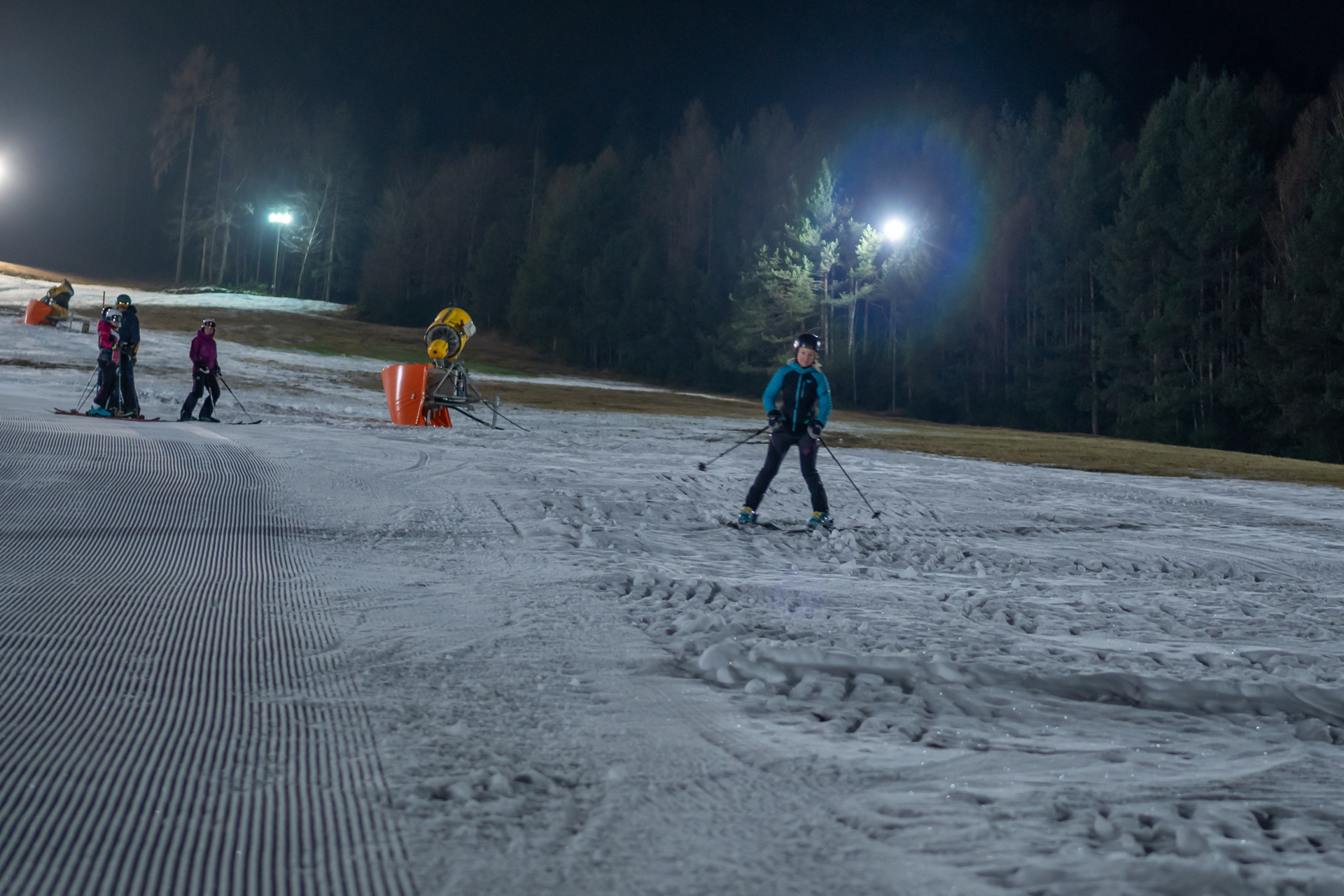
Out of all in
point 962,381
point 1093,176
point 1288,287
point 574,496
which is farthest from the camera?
point 962,381

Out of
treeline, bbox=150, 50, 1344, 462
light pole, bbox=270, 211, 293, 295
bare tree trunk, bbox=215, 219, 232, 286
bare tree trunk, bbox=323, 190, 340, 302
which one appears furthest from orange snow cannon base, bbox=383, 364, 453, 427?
bare tree trunk, bbox=215, 219, 232, 286

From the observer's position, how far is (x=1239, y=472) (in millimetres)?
17656

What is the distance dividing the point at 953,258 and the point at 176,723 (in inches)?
1773

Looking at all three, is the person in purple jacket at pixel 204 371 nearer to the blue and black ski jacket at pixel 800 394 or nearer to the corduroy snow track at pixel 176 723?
the corduroy snow track at pixel 176 723

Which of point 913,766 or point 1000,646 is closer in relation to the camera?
point 913,766

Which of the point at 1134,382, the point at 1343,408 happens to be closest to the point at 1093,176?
the point at 1134,382

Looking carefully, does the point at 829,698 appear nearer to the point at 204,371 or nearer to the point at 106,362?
the point at 204,371

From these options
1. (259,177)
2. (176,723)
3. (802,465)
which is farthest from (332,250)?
(176,723)

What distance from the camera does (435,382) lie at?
17.3 metres

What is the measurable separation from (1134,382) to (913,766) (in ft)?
123

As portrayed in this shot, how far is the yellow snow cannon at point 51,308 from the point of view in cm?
3109

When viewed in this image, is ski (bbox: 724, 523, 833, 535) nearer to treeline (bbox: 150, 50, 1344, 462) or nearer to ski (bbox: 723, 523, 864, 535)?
ski (bbox: 723, 523, 864, 535)

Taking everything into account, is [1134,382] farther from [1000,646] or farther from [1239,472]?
[1000,646]

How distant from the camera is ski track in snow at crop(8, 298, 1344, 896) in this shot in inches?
99.8
